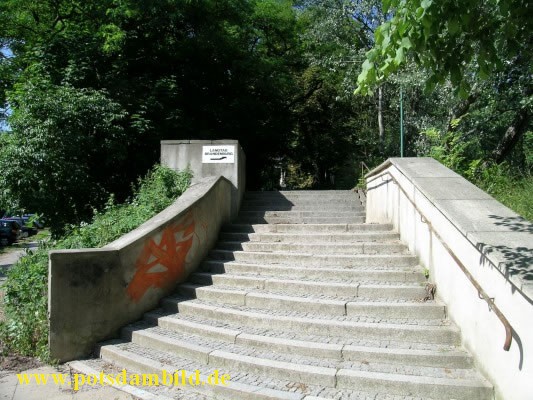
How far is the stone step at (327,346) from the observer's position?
4125 millimetres

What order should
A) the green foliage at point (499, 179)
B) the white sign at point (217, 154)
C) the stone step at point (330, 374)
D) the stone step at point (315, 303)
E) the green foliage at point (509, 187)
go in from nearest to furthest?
the stone step at point (330, 374)
the stone step at point (315, 303)
the green foliage at point (509, 187)
the green foliage at point (499, 179)
the white sign at point (217, 154)

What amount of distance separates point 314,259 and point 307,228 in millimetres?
1281

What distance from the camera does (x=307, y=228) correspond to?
777 cm

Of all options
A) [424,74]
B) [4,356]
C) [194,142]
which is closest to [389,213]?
[194,142]

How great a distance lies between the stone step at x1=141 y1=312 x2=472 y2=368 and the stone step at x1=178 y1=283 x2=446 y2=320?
0.45m

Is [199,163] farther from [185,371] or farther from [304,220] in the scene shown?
[185,371]

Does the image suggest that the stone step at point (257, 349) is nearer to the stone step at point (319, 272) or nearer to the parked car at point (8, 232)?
the stone step at point (319, 272)

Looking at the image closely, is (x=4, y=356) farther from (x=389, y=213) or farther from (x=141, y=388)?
(x=389, y=213)

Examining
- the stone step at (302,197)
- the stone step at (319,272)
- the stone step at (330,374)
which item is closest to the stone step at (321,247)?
the stone step at (319,272)

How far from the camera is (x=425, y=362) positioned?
4.12m

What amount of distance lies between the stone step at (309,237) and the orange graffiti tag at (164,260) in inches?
47.3

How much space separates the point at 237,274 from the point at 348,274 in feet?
5.61

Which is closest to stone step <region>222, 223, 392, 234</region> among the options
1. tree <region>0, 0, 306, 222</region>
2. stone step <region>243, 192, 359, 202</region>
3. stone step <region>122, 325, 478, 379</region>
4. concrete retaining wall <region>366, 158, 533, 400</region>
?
concrete retaining wall <region>366, 158, 533, 400</region>

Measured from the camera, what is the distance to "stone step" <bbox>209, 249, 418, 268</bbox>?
6.01m
